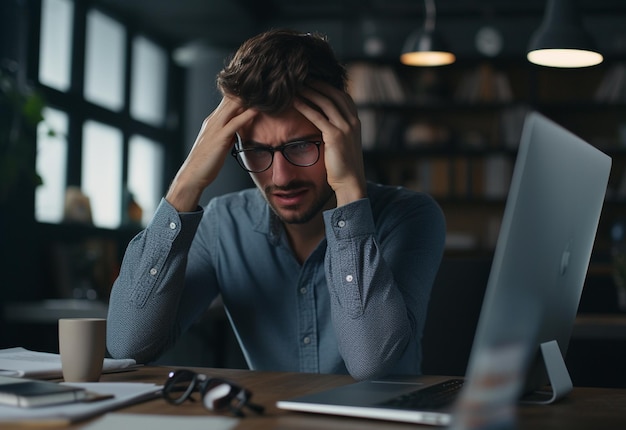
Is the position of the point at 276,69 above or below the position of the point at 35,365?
above

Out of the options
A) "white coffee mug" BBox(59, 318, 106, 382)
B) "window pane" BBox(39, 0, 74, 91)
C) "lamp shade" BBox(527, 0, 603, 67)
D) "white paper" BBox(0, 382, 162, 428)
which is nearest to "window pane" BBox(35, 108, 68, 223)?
"window pane" BBox(39, 0, 74, 91)

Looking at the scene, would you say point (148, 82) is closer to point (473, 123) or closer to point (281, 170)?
point (473, 123)

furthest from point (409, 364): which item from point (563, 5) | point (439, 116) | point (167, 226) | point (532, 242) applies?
point (439, 116)

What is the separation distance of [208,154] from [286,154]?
6.5 inches

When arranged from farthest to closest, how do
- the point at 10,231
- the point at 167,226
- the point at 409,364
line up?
1. the point at 10,231
2. the point at 409,364
3. the point at 167,226

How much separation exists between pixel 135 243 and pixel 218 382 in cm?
65

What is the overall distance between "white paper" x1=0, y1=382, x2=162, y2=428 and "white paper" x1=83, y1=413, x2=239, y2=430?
23 millimetres

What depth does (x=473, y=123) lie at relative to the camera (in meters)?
6.80

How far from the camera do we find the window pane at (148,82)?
630 centimetres

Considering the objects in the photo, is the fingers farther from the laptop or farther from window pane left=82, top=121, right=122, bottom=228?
window pane left=82, top=121, right=122, bottom=228

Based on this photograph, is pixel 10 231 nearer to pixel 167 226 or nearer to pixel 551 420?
pixel 167 226

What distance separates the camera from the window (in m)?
4.85

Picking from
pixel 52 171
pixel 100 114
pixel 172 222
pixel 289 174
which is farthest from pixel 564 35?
pixel 100 114

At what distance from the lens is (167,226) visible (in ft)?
5.40
